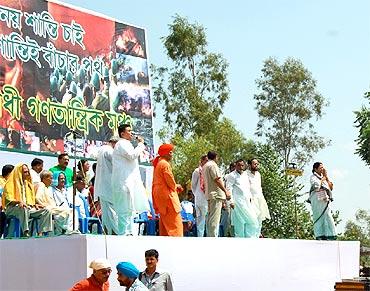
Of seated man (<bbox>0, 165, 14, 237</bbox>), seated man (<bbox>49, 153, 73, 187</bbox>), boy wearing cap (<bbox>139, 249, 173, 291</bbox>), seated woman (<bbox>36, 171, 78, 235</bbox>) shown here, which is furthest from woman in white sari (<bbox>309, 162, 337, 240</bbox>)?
boy wearing cap (<bbox>139, 249, 173, 291</bbox>)

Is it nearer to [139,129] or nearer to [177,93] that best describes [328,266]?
[139,129]

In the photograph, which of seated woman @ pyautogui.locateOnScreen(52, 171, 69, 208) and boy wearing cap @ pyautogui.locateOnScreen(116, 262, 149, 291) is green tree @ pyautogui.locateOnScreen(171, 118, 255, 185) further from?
boy wearing cap @ pyautogui.locateOnScreen(116, 262, 149, 291)

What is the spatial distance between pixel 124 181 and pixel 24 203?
3.83ft

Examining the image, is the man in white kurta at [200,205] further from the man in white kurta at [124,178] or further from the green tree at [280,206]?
the green tree at [280,206]

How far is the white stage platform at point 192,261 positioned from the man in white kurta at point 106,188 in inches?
23.2

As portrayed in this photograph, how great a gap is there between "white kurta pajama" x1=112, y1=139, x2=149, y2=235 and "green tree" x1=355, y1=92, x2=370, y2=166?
1895 cm

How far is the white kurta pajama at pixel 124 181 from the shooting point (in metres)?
10.5

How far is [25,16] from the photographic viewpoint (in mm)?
16484

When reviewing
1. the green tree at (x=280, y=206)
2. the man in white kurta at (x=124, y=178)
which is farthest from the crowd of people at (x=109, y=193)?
the green tree at (x=280, y=206)

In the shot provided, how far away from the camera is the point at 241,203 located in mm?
13352

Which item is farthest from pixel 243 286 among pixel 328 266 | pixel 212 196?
pixel 328 266

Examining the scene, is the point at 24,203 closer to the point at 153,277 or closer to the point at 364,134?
the point at 153,277

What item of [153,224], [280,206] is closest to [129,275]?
[153,224]

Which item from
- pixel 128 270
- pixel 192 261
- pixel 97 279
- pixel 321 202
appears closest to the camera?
pixel 128 270
